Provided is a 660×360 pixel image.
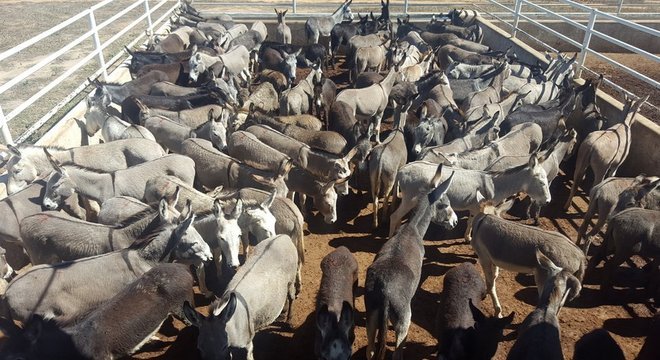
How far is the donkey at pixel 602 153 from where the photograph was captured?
28.7 feet

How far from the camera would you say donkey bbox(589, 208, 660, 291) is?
666cm

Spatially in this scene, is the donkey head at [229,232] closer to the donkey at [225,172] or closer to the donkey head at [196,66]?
the donkey at [225,172]

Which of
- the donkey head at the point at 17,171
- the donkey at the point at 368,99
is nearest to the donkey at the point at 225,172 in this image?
the donkey head at the point at 17,171

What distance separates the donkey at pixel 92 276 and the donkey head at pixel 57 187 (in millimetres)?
1666

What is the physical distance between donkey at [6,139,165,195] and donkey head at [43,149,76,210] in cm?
53

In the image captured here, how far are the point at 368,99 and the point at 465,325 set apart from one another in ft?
24.6

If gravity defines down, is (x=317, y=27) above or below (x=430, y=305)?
above

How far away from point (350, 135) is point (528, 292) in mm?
4718

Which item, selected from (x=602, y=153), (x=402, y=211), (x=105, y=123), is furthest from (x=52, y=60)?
(x=602, y=153)

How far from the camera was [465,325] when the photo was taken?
5359 mm

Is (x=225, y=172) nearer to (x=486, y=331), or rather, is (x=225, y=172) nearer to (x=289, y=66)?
(x=486, y=331)

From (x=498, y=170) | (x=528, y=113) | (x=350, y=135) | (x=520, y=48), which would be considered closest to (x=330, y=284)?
(x=498, y=170)

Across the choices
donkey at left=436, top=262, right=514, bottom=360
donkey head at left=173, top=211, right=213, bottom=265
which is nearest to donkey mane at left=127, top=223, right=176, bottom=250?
donkey head at left=173, top=211, right=213, bottom=265

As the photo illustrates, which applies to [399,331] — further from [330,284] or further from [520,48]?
[520,48]
